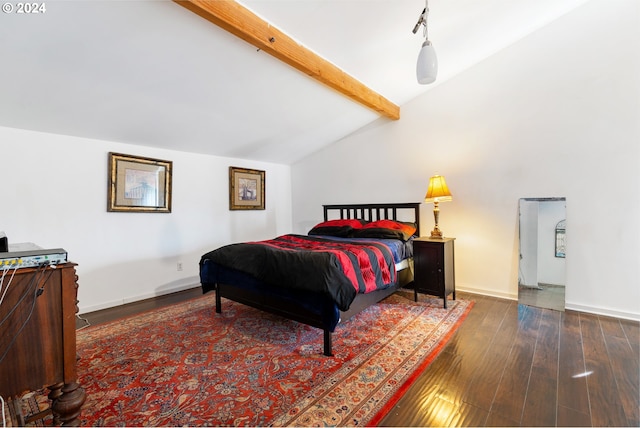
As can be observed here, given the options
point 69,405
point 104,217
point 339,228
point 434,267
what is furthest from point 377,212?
point 69,405

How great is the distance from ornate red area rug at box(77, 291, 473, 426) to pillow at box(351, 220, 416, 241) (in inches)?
34.9

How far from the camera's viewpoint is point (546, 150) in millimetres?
3094

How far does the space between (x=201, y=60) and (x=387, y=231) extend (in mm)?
2614

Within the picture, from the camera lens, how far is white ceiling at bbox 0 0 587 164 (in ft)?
6.37

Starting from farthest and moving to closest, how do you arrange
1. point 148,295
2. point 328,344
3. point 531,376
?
point 148,295
point 328,344
point 531,376

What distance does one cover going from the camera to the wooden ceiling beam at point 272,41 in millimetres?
1895

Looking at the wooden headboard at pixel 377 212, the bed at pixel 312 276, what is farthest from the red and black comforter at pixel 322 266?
the wooden headboard at pixel 377 212

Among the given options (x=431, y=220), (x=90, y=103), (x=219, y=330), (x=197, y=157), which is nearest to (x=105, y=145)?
(x=90, y=103)

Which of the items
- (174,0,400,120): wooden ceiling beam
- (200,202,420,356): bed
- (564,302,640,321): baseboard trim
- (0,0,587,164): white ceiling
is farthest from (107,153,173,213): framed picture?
(564,302,640,321): baseboard trim

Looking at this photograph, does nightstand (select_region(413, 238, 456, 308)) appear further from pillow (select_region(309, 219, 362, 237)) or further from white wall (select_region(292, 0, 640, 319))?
pillow (select_region(309, 219, 362, 237))

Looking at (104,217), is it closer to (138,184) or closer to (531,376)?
(138,184)

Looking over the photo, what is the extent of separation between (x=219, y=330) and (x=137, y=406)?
987 millimetres

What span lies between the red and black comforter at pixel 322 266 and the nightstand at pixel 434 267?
1.53 feet

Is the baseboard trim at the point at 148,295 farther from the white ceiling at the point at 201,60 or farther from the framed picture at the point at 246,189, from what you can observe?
the white ceiling at the point at 201,60
